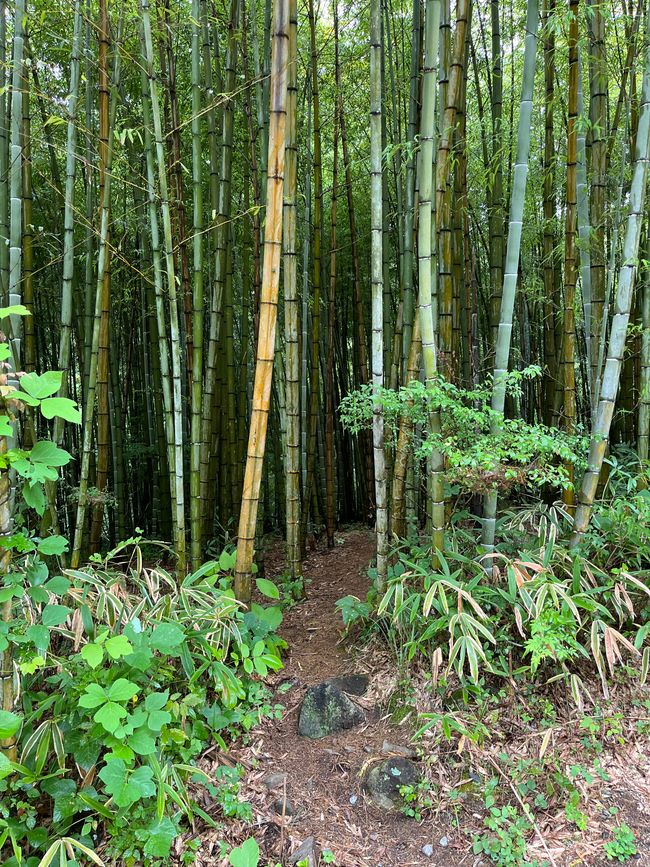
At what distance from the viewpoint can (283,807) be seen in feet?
5.68

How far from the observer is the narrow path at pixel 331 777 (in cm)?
163

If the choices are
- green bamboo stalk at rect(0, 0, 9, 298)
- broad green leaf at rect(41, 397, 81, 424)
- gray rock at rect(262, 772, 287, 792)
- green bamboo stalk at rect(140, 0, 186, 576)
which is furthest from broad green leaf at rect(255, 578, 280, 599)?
green bamboo stalk at rect(0, 0, 9, 298)

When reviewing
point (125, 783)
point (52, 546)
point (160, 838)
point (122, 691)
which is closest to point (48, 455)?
point (52, 546)

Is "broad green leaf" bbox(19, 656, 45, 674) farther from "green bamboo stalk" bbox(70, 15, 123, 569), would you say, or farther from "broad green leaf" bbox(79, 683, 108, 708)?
"green bamboo stalk" bbox(70, 15, 123, 569)

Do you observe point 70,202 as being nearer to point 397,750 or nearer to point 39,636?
point 39,636

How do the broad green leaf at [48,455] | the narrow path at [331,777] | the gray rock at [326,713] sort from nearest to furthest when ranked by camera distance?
the broad green leaf at [48,455], the narrow path at [331,777], the gray rock at [326,713]

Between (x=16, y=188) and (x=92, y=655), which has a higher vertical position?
(x=16, y=188)

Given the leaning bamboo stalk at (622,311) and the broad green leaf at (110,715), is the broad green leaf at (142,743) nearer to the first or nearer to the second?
the broad green leaf at (110,715)

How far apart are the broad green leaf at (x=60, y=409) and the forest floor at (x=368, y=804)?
1366 millimetres

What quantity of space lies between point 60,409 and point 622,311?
6.76ft

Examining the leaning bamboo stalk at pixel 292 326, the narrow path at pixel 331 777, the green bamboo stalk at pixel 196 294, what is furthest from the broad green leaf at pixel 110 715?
the leaning bamboo stalk at pixel 292 326

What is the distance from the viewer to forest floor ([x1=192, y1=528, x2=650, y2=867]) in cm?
160

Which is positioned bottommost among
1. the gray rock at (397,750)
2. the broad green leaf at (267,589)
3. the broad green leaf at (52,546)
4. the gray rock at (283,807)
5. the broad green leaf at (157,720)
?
the gray rock at (283,807)

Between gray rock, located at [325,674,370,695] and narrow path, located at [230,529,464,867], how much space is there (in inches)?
1.2
